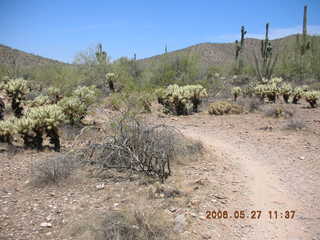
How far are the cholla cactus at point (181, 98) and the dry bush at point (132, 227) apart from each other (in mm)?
8747

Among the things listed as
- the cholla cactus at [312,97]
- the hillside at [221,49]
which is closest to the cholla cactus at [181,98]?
the cholla cactus at [312,97]

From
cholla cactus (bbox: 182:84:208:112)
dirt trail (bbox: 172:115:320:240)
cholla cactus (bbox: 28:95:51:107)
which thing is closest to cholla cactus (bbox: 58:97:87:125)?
cholla cactus (bbox: 28:95:51:107)

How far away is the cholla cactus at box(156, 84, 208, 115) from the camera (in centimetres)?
1239

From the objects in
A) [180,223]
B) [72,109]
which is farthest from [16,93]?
[180,223]

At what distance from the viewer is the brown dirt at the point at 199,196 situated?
152 inches

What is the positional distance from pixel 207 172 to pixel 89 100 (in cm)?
587

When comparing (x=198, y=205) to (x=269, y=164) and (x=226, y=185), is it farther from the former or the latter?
(x=269, y=164)

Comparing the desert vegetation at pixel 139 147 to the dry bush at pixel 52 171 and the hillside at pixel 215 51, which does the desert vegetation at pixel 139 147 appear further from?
the hillside at pixel 215 51

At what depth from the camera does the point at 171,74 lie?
1875cm

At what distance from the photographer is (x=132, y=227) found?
142 inches

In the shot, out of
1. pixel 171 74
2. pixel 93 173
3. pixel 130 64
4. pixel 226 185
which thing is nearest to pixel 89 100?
pixel 93 173

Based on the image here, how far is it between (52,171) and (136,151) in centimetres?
153

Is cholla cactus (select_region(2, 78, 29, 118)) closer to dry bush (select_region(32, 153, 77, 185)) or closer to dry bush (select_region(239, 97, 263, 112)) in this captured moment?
dry bush (select_region(32, 153, 77, 185))

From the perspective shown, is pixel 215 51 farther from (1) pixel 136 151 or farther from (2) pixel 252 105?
(1) pixel 136 151
